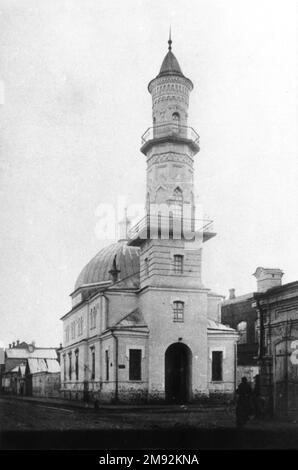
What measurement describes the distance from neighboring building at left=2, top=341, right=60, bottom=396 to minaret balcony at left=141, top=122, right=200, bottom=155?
88.7ft

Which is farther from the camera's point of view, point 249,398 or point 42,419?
point 42,419

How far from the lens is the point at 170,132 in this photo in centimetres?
3522

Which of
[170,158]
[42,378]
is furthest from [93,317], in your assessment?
[42,378]

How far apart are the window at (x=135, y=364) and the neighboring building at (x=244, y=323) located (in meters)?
17.0

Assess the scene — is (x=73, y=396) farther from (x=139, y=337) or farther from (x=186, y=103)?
(x=186, y=103)

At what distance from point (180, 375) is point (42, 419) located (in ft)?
47.8

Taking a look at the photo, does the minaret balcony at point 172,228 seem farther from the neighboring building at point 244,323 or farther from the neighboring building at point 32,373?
the neighboring building at point 32,373

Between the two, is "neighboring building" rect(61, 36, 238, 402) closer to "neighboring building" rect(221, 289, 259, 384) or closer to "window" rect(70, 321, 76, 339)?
"window" rect(70, 321, 76, 339)

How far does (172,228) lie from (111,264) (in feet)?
44.2

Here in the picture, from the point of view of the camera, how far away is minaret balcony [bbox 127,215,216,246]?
113 feet

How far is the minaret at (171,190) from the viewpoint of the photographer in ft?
114

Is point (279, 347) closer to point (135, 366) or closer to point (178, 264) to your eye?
point (178, 264)

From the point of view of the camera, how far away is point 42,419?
22734 mm
